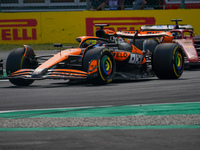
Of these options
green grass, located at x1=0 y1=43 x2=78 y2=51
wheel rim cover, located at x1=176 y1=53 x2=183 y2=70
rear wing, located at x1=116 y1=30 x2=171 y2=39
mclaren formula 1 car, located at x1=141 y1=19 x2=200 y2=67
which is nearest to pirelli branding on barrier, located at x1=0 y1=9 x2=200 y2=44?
green grass, located at x1=0 y1=43 x2=78 y2=51

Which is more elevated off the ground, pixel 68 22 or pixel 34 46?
pixel 68 22

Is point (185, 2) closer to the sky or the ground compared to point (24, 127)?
closer to the sky

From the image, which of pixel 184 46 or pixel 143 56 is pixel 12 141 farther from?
pixel 184 46

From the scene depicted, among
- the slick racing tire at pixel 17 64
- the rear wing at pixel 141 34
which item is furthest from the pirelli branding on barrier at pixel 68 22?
the slick racing tire at pixel 17 64

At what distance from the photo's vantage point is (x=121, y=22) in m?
17.5

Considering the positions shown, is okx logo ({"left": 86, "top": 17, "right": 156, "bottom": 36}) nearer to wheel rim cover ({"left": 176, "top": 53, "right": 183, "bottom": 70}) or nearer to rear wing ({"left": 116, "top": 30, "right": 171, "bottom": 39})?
rear wing ({"left": 116, "top": 30, "right": 171, "bottom": 39})

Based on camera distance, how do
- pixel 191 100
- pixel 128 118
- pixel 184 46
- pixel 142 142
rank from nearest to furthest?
pixel 142 142, pixel 128 118, pixel 191 100, pixel 184 46

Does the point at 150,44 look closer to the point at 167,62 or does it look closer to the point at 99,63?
the point at 167,62

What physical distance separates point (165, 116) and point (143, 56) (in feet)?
14.2

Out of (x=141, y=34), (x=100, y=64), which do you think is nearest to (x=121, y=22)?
(x=141, y=34)

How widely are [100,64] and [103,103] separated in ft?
5.92

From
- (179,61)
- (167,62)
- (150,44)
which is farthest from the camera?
(150,44)

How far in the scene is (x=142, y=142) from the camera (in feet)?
13.7

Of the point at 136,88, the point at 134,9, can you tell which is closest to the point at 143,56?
the point at 136,88
